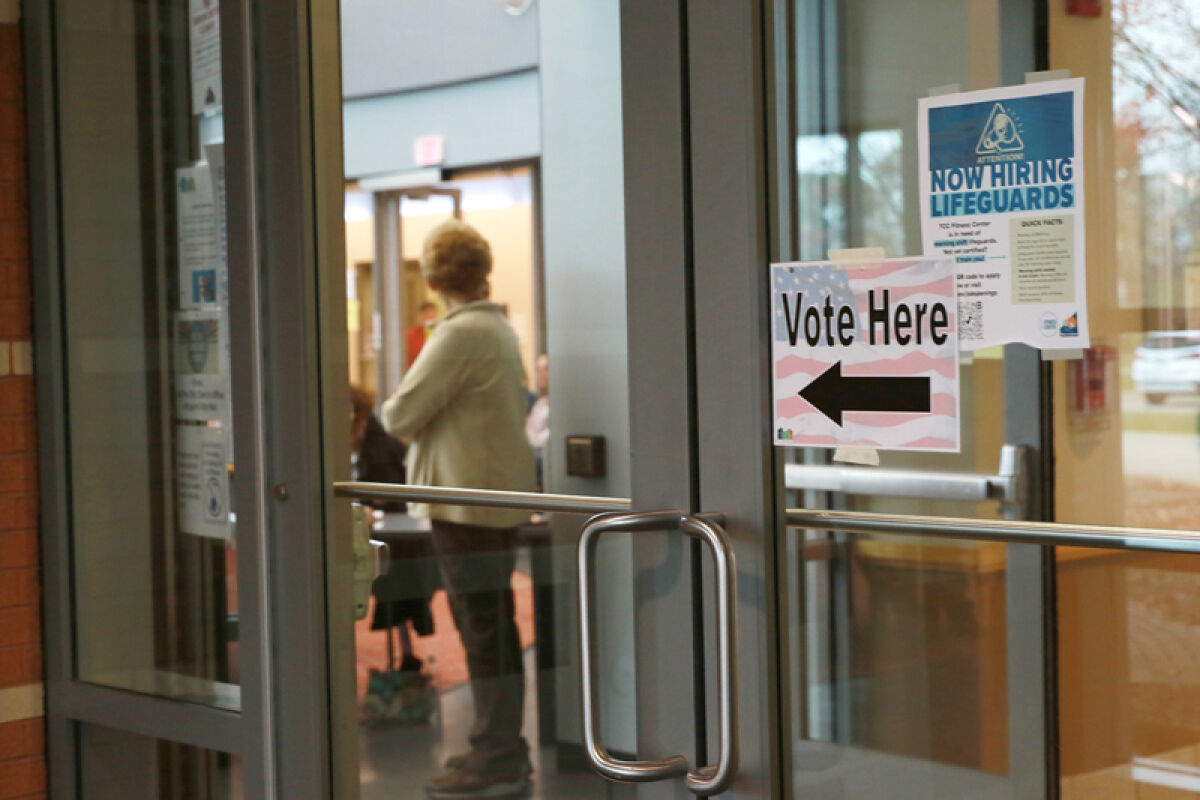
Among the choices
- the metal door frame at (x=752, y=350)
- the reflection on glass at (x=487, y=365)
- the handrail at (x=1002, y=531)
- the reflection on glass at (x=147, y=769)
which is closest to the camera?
the handrail at (x=1002, y=531)

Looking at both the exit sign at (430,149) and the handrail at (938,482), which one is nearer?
the handrail at (938,482)

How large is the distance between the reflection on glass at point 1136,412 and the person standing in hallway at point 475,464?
2.59 ft

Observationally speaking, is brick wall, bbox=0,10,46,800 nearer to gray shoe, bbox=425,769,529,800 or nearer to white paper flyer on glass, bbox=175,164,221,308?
white paper flyer on glass, bbox=175,164,221,308

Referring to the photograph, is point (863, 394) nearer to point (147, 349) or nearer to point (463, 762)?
point (463, 762)

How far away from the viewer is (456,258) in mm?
1967

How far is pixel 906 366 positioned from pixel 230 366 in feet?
4.19

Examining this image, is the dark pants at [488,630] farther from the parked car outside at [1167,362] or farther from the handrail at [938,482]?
the parked car outside at [1167,362]

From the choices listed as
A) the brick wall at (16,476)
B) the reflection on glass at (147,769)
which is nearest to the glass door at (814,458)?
the reflection on glass at (147,769)

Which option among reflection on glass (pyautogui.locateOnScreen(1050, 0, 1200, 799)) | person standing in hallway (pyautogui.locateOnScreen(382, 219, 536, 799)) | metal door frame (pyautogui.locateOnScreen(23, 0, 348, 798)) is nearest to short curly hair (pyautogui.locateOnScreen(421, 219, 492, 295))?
person standing in hallway (pyautogui.locateOnScreen(382, 219, 536, 799))

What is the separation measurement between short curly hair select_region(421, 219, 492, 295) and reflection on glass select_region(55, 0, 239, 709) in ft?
1.73

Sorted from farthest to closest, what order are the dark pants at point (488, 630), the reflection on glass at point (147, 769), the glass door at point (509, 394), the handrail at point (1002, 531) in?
1. the reflection on glass at point (147, 769)
2. the dark pants at point (488, 630)
3. the glass door at point (509, 394)
4. the handrail at point (1002, 531)

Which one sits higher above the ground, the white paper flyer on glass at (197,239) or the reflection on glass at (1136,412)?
the white paper flyer on glass at (197,239)

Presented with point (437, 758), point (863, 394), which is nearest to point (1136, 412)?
point (863, 394)

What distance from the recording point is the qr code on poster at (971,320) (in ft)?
4.67
